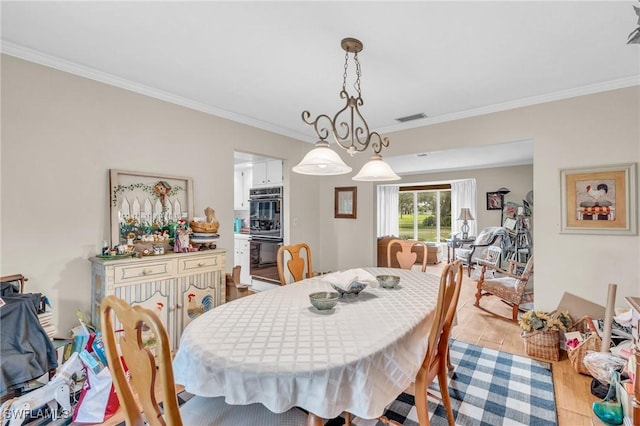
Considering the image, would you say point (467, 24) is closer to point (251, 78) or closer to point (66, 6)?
point (251, 78)

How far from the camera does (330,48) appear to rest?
2051 mm

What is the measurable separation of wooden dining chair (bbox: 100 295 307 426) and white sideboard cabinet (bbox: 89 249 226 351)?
150 centimetres

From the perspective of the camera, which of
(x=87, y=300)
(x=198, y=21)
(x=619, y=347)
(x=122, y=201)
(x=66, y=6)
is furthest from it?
(x=122, y=201)

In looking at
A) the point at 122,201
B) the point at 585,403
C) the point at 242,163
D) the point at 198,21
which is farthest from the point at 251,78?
the point at 585,403

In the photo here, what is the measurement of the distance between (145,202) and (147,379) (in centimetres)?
221

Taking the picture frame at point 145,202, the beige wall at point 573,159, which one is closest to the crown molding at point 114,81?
the picture frame at point 145,202

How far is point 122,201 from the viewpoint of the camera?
2.59 meters

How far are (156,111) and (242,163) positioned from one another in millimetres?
2383

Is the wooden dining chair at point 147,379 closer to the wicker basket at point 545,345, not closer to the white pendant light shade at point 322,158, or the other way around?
the white pendant light shade at point 322,158

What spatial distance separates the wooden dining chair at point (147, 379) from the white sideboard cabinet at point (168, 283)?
1505mm

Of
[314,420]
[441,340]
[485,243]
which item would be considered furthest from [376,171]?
[485,243]

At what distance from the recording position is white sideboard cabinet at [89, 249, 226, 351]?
2.29m

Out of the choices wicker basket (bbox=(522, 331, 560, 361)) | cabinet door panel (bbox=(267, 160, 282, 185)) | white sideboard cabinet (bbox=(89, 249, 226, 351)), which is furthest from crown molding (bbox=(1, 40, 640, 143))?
wicker basket (bbox=(522, 331, 560, 361))

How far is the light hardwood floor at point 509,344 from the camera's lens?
191cm
